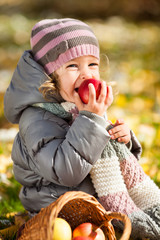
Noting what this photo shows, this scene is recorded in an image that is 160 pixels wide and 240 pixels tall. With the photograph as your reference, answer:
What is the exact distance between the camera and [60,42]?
2219mm

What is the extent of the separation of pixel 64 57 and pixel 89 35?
240mm

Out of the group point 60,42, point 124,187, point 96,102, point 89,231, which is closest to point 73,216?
point 89,231

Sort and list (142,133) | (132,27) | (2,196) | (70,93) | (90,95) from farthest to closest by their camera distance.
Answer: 1. (132,27)
2. (142,133)
3. (2,196)
4. (70,93)
5. (90,95)

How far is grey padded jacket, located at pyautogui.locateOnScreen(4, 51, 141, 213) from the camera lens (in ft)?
6.54

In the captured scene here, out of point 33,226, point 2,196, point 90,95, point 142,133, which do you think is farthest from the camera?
point 142,133

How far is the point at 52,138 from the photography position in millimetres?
2102

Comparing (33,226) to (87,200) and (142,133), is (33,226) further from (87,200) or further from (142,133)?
(142,133)

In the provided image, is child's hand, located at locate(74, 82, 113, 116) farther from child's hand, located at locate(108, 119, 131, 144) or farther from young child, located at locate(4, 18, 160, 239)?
child's hand, located at locate(108, 119, 131, 144)

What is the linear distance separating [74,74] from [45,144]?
465 mm

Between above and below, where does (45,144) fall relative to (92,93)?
below

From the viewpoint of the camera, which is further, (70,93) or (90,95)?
(70,93)

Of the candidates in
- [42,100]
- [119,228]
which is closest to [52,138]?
[42,100]

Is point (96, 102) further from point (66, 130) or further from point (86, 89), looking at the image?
point (66, 130)

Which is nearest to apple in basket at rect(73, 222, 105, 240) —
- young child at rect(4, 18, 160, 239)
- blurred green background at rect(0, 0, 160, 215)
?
young child at rect(4, 18, 160, 239)
